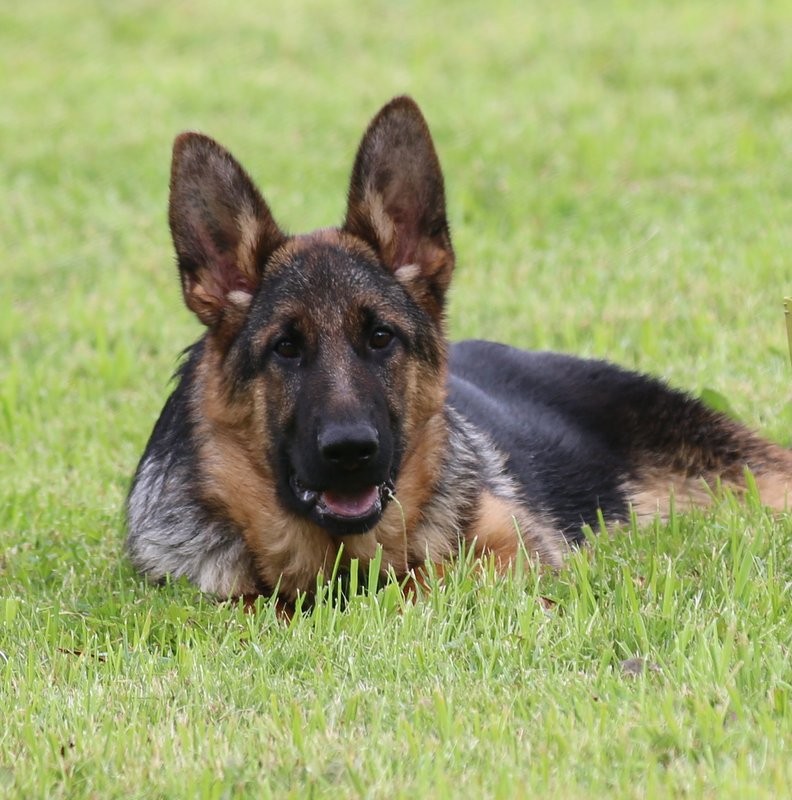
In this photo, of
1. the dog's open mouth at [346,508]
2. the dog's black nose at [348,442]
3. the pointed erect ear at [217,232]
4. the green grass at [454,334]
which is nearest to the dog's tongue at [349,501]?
the dog's open mouth at [346,508]

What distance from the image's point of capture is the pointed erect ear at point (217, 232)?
17.7 feet

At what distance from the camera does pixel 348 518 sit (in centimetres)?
511

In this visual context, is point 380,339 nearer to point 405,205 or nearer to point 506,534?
point 405,205

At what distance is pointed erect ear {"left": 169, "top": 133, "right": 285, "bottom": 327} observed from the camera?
539 cm

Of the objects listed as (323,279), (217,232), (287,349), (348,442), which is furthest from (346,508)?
(217,232)

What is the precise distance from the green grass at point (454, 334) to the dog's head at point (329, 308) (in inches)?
21.1

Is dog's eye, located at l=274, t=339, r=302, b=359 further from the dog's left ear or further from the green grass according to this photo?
the green grass

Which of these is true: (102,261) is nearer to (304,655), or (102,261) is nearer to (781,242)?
(781,242)

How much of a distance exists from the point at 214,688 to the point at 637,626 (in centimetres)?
126

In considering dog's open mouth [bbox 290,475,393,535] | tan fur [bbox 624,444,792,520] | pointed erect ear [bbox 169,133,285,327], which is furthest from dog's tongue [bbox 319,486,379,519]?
tan fur [bbox 624,444,792,520]

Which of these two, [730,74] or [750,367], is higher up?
[730,74]

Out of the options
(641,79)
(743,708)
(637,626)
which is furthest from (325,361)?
(641,79)

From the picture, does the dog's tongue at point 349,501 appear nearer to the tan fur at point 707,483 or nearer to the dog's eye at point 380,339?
→ the dog's eye at point 380,339

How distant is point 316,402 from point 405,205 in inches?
41.0
